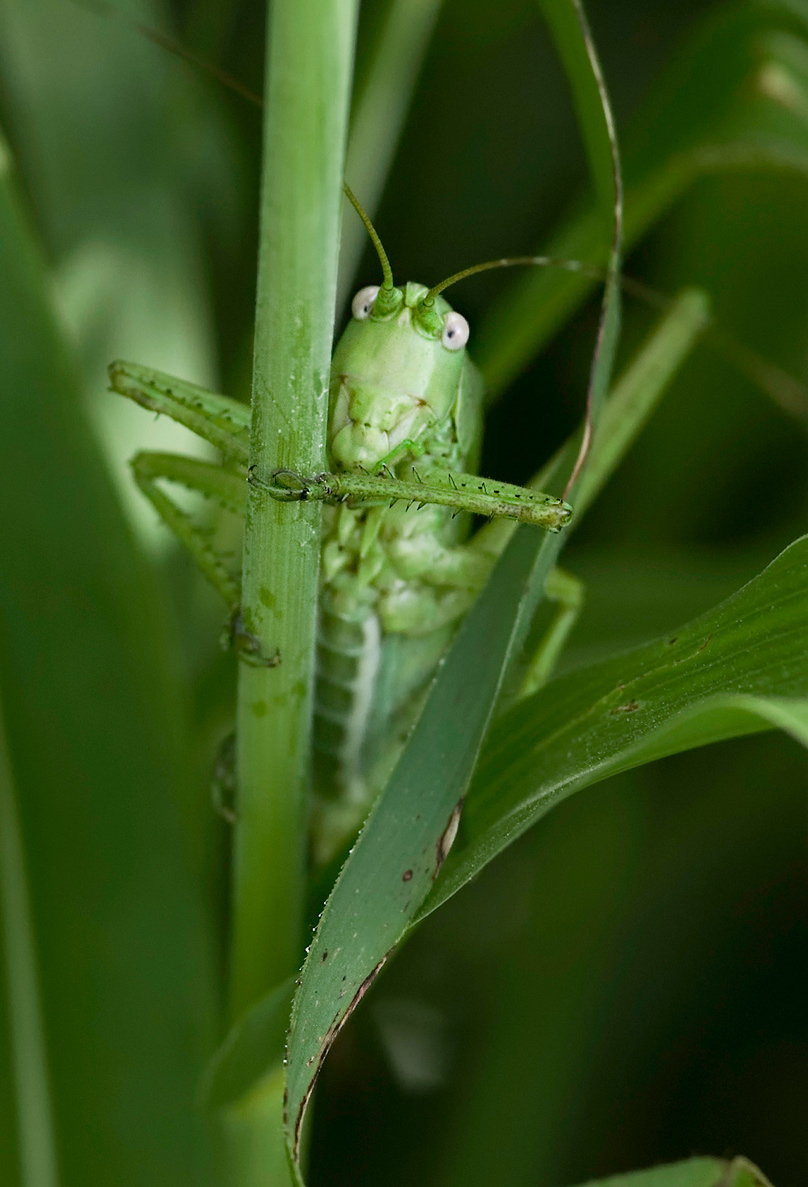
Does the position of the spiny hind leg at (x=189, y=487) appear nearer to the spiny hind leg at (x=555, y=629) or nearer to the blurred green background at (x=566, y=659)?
the blurred green background at (x=566, y=659)

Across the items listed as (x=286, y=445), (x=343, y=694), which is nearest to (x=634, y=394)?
(x=343, y=694)

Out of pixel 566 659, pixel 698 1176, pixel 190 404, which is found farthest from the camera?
pixel 566 659

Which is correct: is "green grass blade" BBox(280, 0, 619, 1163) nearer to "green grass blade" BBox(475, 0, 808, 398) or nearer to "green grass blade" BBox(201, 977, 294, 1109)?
"green grass blade" BBox(201, 977, 294, 1109)

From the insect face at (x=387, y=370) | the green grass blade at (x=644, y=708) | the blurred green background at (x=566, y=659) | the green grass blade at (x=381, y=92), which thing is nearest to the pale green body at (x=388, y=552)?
the insect face at (x=387, y=370)

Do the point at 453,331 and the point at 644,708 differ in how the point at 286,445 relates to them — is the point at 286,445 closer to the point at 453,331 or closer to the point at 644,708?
the point at 644,708

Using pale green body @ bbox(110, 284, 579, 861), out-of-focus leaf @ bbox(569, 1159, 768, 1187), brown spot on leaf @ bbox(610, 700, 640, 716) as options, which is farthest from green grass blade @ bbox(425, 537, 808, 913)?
out-of-focus leaf @ bbox(569, 1159, 768, 1187)

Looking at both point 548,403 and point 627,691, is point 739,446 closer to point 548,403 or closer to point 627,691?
point 548,403
